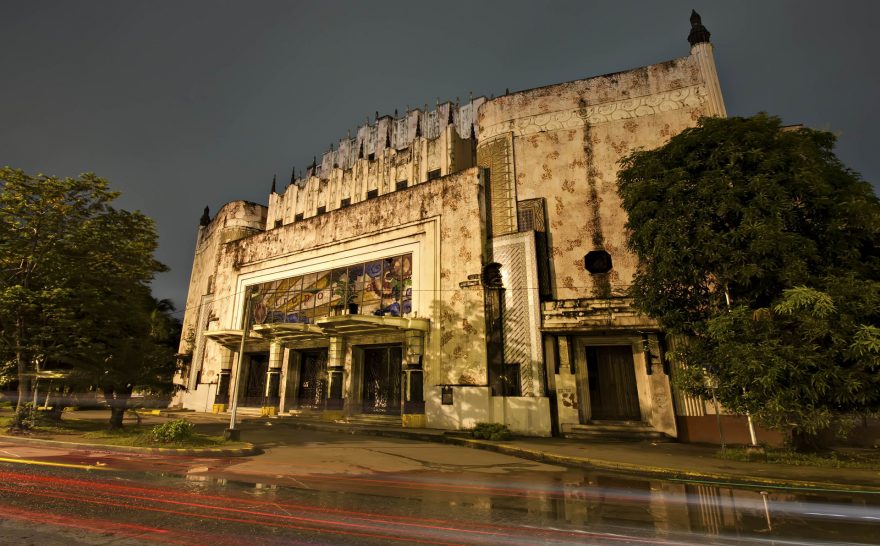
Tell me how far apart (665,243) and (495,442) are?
8.49m

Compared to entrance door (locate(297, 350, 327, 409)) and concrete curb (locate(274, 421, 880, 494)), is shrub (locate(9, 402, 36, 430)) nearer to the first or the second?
entrance door (locate(297, 350, 327, 409))

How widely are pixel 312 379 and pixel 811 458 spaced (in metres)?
22.4

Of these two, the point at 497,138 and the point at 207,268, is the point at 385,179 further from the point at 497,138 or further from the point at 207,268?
the point at 207,268


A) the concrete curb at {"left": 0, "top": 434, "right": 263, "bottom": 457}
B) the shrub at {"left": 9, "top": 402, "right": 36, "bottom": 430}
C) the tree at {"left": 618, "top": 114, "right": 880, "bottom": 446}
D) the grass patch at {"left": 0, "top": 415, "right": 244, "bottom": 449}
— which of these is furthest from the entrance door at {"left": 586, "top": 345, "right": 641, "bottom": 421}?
the shrub at {"left": 9, "top": 402, "right": 36, "bottom": 430}

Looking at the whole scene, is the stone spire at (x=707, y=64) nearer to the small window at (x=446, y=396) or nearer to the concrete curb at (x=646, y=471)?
the concrete curb at (x=646, y=471)

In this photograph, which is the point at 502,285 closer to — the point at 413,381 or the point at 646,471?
the point at 413,381

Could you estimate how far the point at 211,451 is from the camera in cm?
1130

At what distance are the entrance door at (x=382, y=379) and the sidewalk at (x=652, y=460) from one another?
3.62m

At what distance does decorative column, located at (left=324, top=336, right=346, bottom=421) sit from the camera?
21.9 meters

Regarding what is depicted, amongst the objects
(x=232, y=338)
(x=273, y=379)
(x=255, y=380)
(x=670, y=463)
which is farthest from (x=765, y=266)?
(x=255, y=380)

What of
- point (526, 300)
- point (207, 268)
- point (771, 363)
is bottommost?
point (771, 363)

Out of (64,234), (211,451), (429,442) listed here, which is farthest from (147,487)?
(64,234)

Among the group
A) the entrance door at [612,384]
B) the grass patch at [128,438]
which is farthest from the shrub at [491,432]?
the grass patch at [128,438]

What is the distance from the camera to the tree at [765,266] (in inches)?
402
